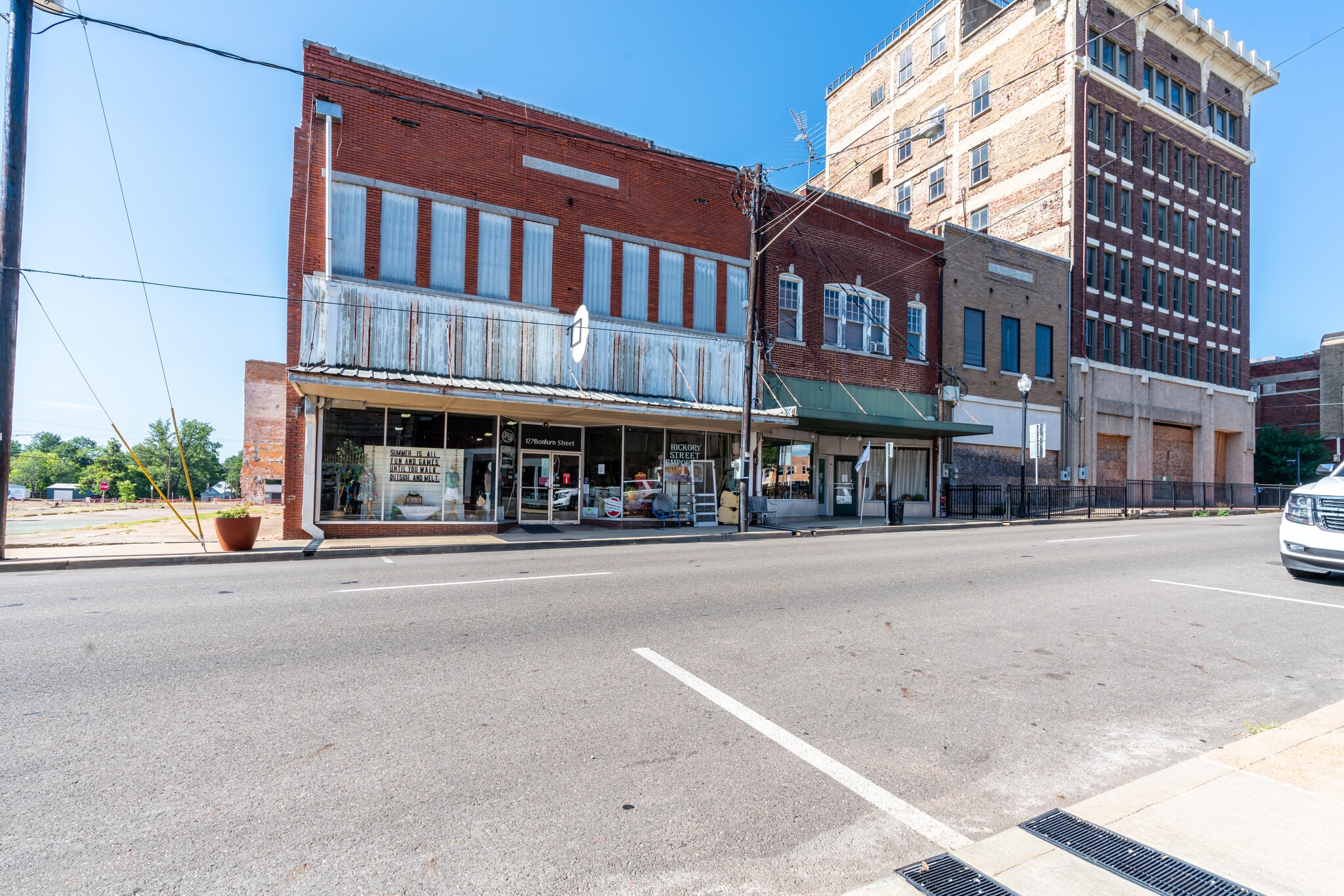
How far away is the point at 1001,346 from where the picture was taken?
26688 mm

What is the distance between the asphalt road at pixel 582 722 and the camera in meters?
2.71

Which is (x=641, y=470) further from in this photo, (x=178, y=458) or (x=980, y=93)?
(x=178, y=458)

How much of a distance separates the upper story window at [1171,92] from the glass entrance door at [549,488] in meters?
34.5

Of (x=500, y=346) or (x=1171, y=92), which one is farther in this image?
(x=1171, y=92)

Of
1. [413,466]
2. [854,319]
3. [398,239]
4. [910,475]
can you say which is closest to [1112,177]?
[854,319]

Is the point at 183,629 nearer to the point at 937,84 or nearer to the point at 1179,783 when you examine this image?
the point at 1179,783

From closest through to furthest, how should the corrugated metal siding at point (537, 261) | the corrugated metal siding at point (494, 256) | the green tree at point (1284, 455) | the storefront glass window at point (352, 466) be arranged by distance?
the storefront glass window at point (352, 466) → the corrugated metal siding at point (494, 256) → the corrugated metal siding at point (537, 261) → the green tree at point (1284, 455)

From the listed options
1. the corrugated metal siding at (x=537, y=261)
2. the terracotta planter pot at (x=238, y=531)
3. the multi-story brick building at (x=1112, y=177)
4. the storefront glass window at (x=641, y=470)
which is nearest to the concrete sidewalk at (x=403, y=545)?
the terracotta planter pot at (x=238, y=531)

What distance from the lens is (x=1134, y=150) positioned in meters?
32.1

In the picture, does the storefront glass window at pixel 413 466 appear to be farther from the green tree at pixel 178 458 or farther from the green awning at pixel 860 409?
the green tree at pixel 178 458

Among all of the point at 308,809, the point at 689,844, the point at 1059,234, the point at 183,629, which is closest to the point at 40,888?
the point at 308,809

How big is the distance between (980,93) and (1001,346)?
1456cm

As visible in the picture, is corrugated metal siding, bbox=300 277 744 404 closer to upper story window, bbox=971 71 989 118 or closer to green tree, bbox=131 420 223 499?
upper story window, bbox=971 71 989 118

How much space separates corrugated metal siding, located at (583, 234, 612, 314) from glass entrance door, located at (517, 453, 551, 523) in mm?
4199
